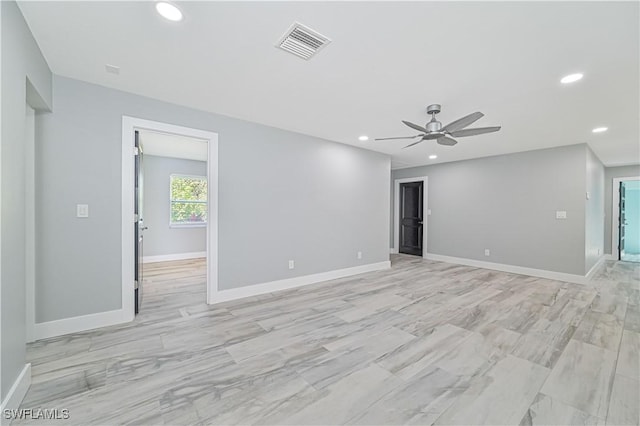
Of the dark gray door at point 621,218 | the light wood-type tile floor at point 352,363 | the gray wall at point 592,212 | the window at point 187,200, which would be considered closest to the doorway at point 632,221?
the dark gray door at point 621,218

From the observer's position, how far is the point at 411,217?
7395 mm

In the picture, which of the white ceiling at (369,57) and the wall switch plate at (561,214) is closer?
the white ceiling at (369,57)

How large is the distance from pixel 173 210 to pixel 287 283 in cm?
415

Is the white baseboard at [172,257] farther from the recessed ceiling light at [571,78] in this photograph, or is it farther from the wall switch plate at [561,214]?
the wall switch plate at [561,214]

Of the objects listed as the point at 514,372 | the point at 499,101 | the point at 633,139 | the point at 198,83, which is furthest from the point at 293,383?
the point at 633,139

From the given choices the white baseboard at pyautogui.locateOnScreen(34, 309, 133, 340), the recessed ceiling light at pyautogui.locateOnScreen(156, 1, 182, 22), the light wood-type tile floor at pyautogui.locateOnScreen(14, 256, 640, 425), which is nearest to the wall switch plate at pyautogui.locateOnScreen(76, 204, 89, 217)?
the white baseboard at pyautogui.locateOnScreen(34, 309, 133, 340)

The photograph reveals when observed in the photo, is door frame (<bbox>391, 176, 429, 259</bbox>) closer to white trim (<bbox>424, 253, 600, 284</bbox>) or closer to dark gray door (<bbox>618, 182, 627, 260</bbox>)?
white trim (<bbox>424, 253, 600, 284</bbox>)

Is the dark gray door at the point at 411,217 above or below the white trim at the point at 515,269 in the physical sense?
above

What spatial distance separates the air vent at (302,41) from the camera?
6.07ft

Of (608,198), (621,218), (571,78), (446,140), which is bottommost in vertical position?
(621,218)

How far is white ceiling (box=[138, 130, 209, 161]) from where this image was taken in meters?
4.75

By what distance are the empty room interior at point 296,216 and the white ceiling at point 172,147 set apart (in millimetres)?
267
